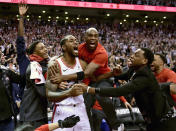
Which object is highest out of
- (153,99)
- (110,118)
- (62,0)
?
(62,0)

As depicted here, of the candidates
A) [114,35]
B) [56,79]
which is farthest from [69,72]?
[114,35]

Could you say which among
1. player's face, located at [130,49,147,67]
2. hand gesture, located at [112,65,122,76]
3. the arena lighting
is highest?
the arena lighting

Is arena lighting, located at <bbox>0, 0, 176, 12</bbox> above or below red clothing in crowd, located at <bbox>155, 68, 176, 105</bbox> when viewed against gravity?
above

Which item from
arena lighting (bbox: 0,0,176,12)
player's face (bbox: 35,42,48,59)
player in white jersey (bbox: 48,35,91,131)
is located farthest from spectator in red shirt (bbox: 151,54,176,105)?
arena lighting (bbox: 0,0,176,12)

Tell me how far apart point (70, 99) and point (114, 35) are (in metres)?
18.0

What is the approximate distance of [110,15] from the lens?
2367 centimetres

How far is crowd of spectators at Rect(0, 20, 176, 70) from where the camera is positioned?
53.6ft

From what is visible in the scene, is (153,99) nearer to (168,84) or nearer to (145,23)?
(168,84)

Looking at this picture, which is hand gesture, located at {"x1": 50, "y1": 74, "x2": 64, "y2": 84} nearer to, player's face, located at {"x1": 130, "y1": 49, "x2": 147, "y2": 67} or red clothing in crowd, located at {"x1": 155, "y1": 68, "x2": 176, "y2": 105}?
player's face, located at {"x1": 130, "y1": 49, "x2": 147, "y2": 67}

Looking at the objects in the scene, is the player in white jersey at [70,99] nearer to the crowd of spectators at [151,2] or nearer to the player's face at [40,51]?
the player's face at [40,51]

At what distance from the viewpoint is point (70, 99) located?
2.82 m

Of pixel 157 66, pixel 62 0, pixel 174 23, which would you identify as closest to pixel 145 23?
pixel 174 23

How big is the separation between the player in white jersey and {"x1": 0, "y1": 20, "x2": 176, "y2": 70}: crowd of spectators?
36.1ft

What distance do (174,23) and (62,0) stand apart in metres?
12.6
